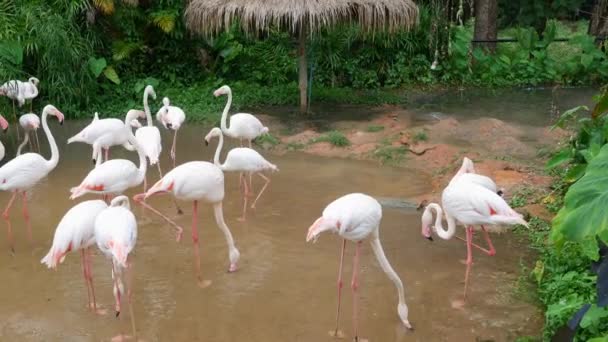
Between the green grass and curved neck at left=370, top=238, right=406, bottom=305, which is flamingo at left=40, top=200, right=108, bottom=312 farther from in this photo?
the green grass

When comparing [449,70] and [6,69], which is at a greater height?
[6,69]

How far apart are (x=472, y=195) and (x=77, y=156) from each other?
19.1 ft

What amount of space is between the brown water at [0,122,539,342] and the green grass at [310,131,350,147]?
1.95 metres

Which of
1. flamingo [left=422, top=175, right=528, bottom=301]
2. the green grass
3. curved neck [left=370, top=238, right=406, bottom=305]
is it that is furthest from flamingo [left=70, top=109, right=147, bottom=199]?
the green grass

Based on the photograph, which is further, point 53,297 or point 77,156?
point 77,156

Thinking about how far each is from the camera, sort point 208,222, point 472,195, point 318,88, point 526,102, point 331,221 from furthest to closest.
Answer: point 318,88, point 526,102, point 208,222, point 472,195, point 331,221

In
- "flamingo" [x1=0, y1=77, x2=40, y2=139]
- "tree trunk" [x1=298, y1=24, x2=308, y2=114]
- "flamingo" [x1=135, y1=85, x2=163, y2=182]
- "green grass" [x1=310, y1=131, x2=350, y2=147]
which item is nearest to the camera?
"flamingo" [x1=135, y1=85, x2=163, y2=182]

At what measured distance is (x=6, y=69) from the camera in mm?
9453

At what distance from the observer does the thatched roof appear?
980 centimetres

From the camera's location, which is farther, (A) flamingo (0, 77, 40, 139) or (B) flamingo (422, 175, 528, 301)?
(A) flamingo (0, 77, 40, 139)

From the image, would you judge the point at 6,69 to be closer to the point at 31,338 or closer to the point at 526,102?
the point at 31,338

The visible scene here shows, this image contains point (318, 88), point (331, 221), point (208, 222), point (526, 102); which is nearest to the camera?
point (331, 221)

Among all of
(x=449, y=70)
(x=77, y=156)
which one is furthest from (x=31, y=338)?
(x=449, y=70)

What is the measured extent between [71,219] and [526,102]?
900 cm
